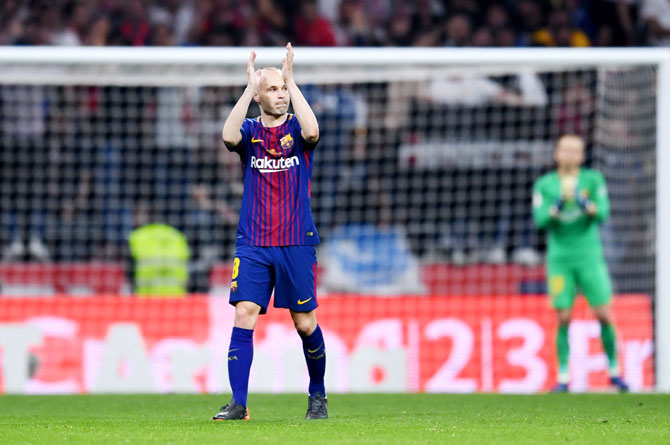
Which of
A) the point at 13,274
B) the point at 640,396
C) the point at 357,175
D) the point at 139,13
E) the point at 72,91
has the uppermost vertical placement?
→ the point at 139,13

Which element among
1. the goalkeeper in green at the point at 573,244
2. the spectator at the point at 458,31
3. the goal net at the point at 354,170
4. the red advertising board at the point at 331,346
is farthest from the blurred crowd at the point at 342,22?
the goalkeeper in green at the point at 573,244

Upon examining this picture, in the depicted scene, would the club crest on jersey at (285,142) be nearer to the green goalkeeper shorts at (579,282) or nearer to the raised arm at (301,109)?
the raised arm at (301,109)

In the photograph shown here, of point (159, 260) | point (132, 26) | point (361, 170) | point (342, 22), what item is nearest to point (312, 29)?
point (342, 22)

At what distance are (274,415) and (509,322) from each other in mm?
3766

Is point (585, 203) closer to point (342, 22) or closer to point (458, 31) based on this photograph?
point (458, 31)

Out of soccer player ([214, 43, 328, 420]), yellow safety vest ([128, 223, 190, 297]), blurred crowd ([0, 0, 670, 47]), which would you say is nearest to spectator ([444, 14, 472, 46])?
blurred crowd ([0, 0, 670, 47])

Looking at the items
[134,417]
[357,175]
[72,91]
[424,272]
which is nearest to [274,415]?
[134,417]

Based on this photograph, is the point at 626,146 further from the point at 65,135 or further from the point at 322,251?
the point at 65,135

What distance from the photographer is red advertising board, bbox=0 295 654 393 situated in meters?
9.45

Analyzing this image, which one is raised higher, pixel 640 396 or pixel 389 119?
pixel 389 119

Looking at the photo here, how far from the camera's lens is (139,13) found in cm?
1384

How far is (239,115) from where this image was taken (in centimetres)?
568

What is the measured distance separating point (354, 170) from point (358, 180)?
120mm

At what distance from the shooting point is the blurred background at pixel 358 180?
31.8 feet
